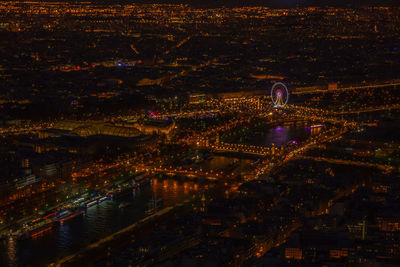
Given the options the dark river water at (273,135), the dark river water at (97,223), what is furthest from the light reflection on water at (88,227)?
the dark river water at (273,135)

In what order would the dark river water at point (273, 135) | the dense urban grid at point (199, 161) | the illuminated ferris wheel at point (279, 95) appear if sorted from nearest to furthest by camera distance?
the dense urban grid at point (199, 161) → the dark river water at point (273, 135) → the illuminated ferris wheel at point (279, 95)

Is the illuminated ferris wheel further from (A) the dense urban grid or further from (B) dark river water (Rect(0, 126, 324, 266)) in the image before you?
(B) dark river water (Rect(0, 126, 324, 266))

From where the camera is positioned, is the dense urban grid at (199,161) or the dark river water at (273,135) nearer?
the dense urban grid at (199,161)

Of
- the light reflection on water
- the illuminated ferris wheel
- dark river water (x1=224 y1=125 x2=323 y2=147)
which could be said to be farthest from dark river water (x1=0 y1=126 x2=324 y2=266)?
the illuminated ferris wheel

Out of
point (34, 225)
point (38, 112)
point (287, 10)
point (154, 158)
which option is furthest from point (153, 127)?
point (287, 10)

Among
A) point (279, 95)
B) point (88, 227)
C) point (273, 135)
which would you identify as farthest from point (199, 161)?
point (279, 95)

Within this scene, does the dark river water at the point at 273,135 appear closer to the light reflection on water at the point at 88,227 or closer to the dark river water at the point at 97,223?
the dark river water at the point at 97,223

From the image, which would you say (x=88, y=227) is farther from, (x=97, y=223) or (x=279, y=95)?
(x=279, y=95)
